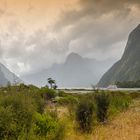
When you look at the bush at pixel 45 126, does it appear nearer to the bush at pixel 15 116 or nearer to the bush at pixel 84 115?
the bush at pixel 15 116

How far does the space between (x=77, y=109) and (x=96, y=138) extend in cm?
698

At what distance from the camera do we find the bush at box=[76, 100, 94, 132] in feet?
76.6

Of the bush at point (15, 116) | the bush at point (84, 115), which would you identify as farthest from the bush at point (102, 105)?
the bush at point (15, 116)

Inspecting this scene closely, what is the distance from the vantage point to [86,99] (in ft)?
83.6

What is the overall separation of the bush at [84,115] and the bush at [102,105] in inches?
140

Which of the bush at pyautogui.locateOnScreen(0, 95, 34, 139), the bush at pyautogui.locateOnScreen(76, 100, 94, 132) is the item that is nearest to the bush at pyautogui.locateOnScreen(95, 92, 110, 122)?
the bush at pyautogui.locateOnScreen(76, 100, 94, 132)

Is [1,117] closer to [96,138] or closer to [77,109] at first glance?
[96,138]

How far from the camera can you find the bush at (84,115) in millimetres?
23345

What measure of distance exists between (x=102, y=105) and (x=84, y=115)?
4613 millimetres

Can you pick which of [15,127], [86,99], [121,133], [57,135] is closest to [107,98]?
[86,99]

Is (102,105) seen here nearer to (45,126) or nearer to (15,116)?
(45,126)

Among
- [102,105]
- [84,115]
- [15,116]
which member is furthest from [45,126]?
[102,105]

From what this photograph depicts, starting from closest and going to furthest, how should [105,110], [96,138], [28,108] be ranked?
[28,108] < [96,138] < [105,110]

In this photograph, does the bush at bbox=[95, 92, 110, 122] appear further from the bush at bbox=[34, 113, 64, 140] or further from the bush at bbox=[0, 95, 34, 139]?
the bush at bbox=[0, 95, 34, 139]
